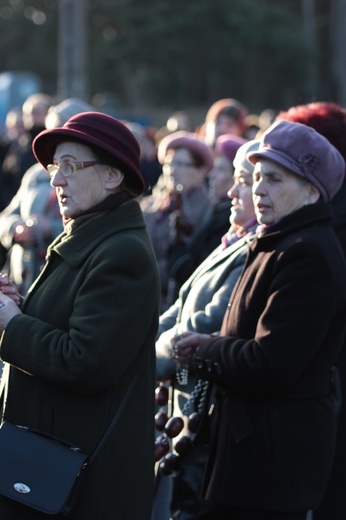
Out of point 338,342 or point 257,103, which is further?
point 257,103

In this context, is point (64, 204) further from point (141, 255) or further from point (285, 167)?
point (285, 167)

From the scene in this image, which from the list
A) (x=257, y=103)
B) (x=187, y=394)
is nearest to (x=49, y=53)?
(x=257, y=103)

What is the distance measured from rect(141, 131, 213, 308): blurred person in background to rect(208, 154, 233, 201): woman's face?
2.08 ft

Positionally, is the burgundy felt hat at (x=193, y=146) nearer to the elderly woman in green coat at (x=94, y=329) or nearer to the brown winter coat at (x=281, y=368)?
the brown winter coat at (x=281, y=368)

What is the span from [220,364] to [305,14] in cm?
4080

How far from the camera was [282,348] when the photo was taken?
331cm

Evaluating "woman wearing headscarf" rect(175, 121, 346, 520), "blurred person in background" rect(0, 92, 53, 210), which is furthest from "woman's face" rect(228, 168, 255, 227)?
"blurred person in background" rect(0, 92, 53, 210)

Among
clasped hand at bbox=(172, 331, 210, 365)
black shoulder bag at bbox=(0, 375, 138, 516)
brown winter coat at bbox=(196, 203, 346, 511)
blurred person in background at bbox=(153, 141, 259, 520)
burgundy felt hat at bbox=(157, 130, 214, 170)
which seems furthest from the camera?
burgundy felt hat at bbox=(157, 130, 214, 170)

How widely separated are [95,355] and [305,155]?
1101 millimetres

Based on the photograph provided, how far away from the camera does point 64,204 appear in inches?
124

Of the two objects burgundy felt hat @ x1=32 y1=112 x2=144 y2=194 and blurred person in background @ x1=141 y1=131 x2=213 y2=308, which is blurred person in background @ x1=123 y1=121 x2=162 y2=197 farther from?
burgundy felt hat @ x1=32 y1=112 x2=144 y2=194

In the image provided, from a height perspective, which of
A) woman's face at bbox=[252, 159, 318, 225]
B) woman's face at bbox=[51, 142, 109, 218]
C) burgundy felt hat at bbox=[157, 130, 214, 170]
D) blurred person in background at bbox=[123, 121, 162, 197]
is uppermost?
woman's face at bbox=[51, 142, 109, 218]

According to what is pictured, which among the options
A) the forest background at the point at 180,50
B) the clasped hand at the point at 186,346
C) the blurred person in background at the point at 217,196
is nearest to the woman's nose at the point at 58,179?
the clasped hand at the point at 186,346

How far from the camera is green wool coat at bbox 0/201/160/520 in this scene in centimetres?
292
